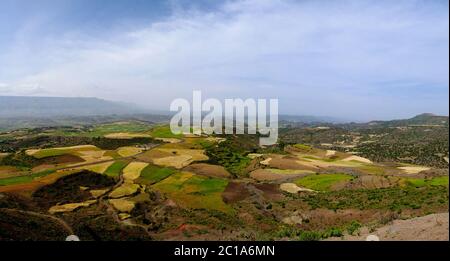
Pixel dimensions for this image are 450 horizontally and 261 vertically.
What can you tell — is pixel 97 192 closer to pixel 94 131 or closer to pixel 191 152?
pixel 191 152

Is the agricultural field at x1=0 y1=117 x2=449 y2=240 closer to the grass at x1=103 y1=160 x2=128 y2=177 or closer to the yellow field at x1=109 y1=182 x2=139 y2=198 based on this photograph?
the yellow field at x1=109 y1=182 x2=139 y2=198

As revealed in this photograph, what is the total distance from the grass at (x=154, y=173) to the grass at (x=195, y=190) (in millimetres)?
1050

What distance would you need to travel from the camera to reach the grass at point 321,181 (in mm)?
46981

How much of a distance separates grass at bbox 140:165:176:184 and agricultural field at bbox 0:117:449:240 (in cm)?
13

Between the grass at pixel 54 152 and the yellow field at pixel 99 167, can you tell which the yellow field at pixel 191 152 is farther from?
the yellow field at pixel 99 167

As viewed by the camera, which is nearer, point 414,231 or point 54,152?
point 414,231

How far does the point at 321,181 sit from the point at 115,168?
2801 cm

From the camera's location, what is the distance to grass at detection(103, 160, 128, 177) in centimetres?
5058

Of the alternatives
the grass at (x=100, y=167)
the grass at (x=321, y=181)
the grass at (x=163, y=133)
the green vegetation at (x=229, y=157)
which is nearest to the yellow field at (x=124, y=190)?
the grass at (x=100, y=167)

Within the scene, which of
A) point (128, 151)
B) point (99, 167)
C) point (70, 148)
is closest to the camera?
point (99, 167)

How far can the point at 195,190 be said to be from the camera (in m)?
45.7

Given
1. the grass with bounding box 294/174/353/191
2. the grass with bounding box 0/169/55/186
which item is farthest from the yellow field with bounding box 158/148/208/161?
the grass with bounding box 0/169/55/186

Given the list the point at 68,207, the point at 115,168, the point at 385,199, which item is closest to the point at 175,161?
the point at 115,168
